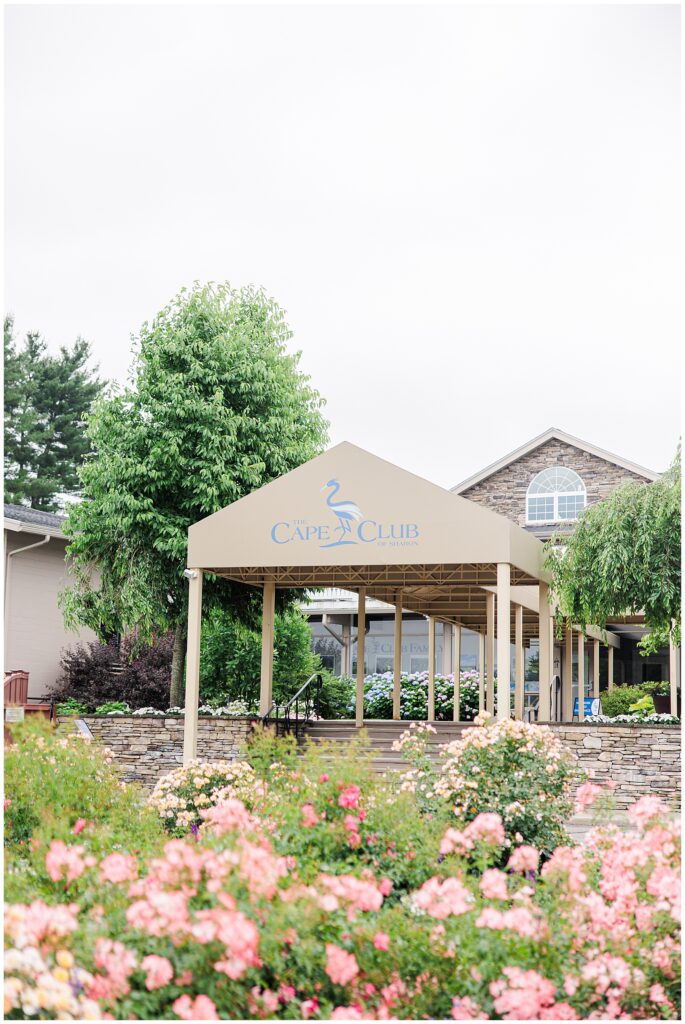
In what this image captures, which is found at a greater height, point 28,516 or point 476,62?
point 476,62

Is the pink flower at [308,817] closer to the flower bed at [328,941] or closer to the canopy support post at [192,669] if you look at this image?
the flower bed at [328,941]

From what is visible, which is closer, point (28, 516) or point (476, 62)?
point (476, 62)

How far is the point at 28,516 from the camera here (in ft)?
71.3

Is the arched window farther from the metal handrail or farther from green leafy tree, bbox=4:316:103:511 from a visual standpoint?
green leafy tree, bbox=4:316:103:511

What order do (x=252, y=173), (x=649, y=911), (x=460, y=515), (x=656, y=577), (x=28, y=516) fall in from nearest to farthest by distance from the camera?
(x=649, y=911) → (x=460, y=515) → (x=656, y=577) → (x=252, y=173) → (x=28, y=516)

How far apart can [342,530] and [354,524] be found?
18 centimetres

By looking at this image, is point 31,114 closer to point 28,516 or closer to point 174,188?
point 174,188

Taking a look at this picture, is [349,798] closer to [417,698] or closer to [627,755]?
[627,755]

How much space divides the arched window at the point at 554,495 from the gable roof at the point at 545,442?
2.47 feet

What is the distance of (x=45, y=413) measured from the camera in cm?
3891

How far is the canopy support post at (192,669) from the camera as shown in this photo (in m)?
13.7

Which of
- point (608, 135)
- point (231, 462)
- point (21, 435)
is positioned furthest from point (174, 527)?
point (21, 435)

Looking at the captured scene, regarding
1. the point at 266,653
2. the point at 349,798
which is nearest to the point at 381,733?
the point at 266,653

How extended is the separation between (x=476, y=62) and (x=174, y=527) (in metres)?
11.6
